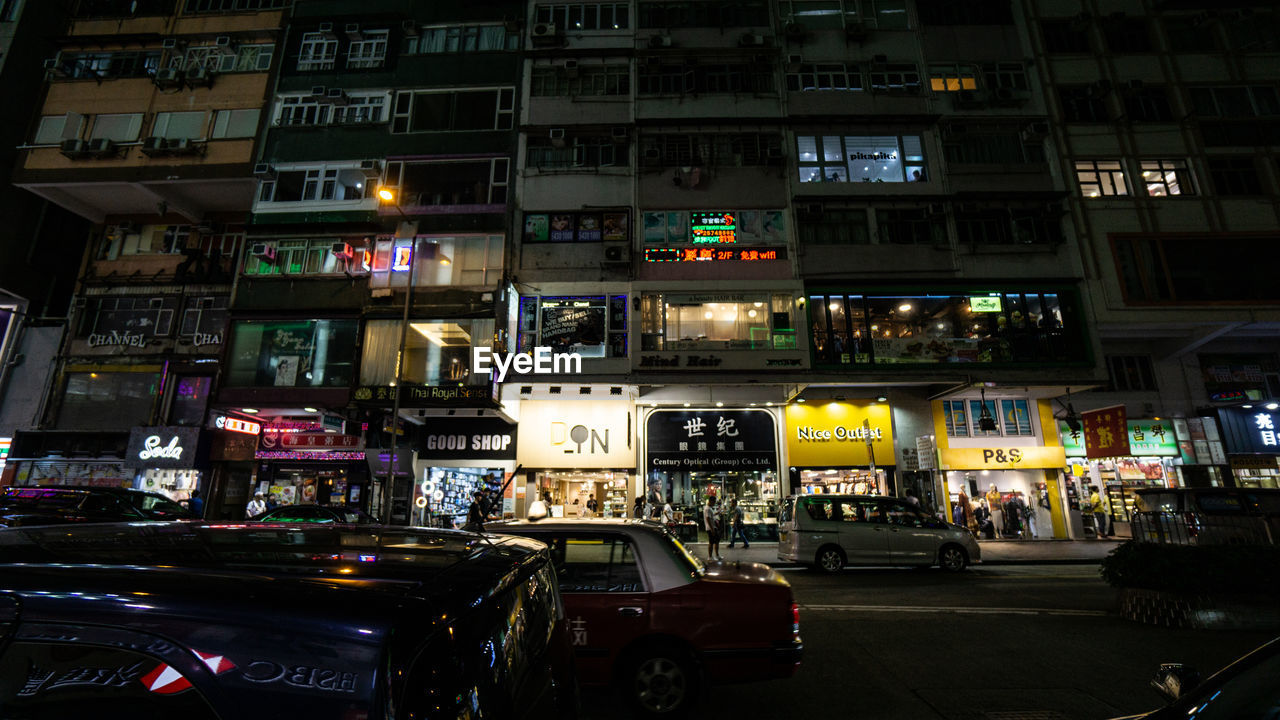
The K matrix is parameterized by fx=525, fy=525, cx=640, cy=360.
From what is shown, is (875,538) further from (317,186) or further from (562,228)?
(317,186)

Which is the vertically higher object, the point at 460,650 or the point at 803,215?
the point at 803,215

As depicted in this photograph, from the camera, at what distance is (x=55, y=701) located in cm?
118

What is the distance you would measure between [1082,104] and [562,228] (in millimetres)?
22559

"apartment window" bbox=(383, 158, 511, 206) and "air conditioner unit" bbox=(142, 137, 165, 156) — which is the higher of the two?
"air conditioner unit" bbox=(142, 137, 165, 156)

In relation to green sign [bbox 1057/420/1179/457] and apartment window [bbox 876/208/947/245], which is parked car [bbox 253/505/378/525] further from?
green sign [bbox 1057/420/1179/457]

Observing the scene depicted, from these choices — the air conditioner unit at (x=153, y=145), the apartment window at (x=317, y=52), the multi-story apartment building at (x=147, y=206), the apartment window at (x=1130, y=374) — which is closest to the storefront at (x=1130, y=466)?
the apartment window at (x=1130, y=374)

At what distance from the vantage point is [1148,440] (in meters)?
20.9

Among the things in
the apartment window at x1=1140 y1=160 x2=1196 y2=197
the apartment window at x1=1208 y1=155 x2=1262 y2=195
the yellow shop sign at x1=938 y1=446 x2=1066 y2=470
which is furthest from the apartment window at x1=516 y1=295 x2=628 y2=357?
the apartment window at x1=1208 y1=155 x2=1262 y2=195

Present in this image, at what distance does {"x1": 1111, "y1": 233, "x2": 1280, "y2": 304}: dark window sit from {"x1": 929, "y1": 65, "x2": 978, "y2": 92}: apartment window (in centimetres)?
849

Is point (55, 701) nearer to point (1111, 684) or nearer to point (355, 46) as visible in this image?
point (1111, 684)

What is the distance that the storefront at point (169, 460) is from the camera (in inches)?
758

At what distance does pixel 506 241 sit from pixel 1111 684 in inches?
767

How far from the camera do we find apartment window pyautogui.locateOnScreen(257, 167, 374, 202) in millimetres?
21031

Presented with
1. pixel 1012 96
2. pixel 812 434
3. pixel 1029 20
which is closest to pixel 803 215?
pixel 812 434
